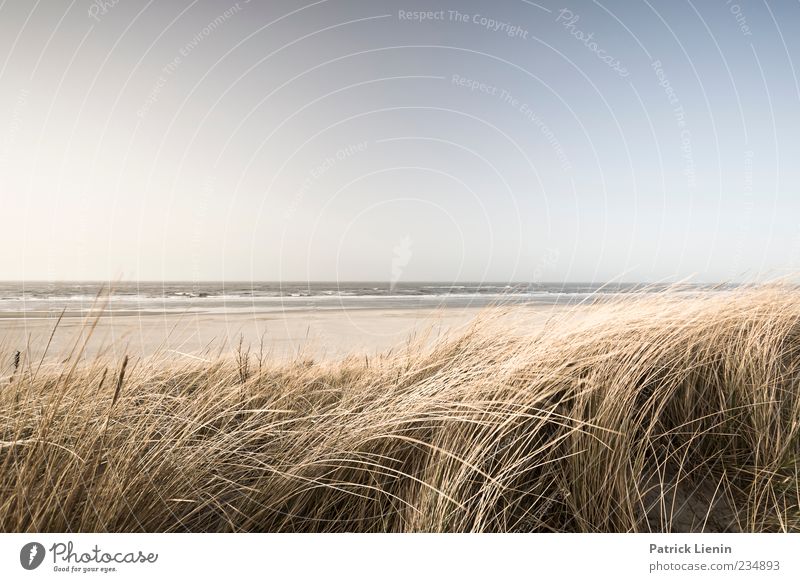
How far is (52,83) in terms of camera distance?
255 centimetres

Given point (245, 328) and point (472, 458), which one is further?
point (245, 328)

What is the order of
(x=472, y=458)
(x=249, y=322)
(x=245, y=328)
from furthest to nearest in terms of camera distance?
(x=249, y=322) < (x=245, y=328) < (x=472, y=458)

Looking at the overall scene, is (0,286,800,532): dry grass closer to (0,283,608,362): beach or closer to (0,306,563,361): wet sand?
(0,283,608,362): beach

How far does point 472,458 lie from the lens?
1.42 metres

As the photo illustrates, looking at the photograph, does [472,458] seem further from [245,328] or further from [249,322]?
[249,322]

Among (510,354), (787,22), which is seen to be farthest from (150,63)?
(787,22)

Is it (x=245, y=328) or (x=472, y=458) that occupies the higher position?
(x=472, y=458)

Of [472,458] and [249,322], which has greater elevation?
[472,458]

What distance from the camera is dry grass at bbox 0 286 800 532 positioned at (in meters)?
1.41

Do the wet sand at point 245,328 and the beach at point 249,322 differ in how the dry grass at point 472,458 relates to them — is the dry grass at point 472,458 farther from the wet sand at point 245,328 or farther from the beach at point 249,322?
the wet sand at point 245,328

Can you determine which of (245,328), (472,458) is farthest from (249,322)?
(472,458)

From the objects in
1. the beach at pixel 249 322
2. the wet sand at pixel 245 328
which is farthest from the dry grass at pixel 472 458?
the wet sand at pixel 245 328

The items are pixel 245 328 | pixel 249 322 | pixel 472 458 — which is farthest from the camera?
pixel 249 322

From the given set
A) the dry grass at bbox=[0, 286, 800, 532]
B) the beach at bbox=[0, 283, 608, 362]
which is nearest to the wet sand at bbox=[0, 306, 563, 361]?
the beach at bbox=[0, 283, 608, 362]
